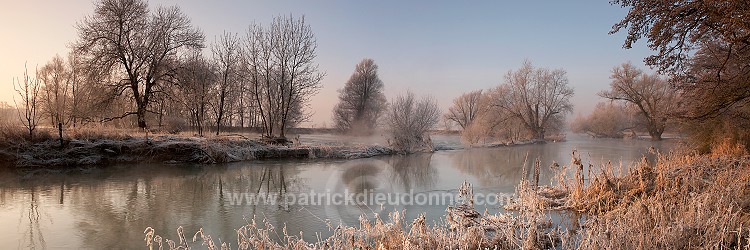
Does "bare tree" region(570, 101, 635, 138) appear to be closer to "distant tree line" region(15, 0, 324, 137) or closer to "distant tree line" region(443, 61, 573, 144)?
"distant tree line" region(443, 61, 573, 144)

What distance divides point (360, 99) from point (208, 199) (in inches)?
1243

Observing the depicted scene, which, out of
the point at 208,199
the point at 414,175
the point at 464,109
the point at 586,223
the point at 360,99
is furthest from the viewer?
the point at 464,109

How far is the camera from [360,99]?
39.3m

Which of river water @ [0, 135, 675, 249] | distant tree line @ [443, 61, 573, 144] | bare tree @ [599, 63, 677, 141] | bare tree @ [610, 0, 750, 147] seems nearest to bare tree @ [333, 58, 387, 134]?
distant tree line @ [443, 61, 573, 144]

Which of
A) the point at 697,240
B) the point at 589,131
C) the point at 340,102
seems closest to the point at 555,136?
the point at 589,131

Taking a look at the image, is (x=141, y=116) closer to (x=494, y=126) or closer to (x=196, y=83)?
(x=196, y=83)

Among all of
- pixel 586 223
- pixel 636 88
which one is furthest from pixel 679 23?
pixel 636 88

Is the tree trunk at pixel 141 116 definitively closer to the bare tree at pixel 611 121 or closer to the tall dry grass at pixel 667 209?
the tall dry grass at pixel 667 209

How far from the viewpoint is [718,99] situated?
970 cm

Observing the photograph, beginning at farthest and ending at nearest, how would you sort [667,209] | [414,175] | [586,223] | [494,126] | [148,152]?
[494,126], [148,152], [414,175], [667,209], [586,223]

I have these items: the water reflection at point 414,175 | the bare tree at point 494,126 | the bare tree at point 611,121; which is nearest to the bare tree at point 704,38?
the water reflection at point 414,175

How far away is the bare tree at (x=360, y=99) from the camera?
3884 centimetres

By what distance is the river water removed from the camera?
564cm

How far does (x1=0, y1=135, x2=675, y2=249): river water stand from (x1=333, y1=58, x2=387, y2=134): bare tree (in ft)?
83.5
